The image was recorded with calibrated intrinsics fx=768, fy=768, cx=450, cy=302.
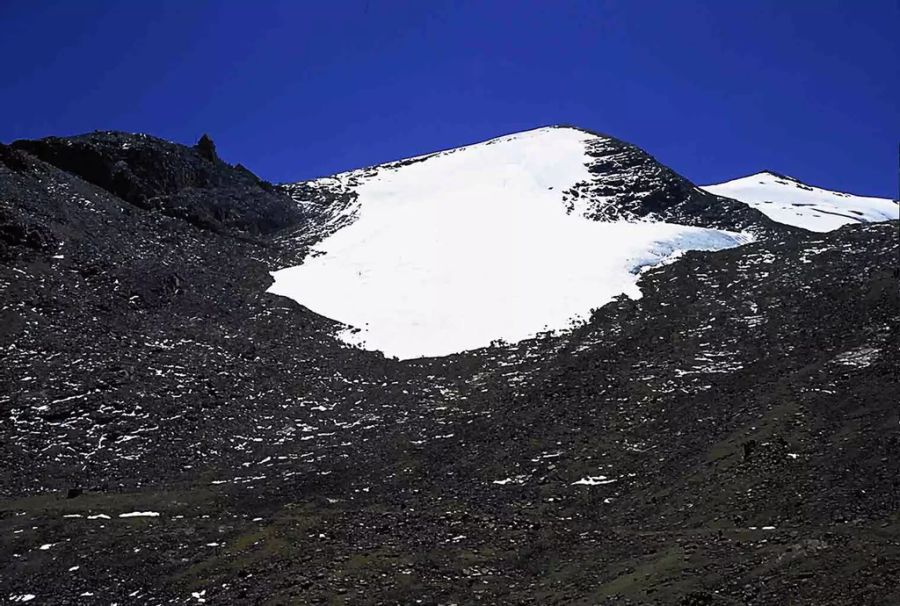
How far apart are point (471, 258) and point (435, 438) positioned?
28.2 meters

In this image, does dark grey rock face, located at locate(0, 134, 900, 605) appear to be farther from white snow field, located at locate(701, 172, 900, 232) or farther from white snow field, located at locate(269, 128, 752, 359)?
white snow field, located at locate(701, 172, 900, 232)

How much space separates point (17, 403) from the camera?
34.4 meters

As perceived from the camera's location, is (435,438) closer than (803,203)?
Yes

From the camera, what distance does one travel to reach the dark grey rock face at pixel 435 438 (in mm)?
22203

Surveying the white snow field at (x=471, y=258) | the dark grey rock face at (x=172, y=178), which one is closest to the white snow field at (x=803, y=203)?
the white snow field at (x=471, y=258)

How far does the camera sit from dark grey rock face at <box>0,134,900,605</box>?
22.2m

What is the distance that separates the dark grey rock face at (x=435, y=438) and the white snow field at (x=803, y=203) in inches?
1155

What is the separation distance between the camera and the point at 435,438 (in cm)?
3419

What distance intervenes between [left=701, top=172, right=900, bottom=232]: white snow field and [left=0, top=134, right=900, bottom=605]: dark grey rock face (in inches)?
1155

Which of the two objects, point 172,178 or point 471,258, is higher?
point 172,178

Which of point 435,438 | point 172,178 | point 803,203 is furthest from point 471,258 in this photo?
point 803,203

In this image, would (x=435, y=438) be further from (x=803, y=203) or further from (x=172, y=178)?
(x=803, y=203)

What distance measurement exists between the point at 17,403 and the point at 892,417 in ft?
118

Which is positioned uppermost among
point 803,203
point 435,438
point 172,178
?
point 172,178
